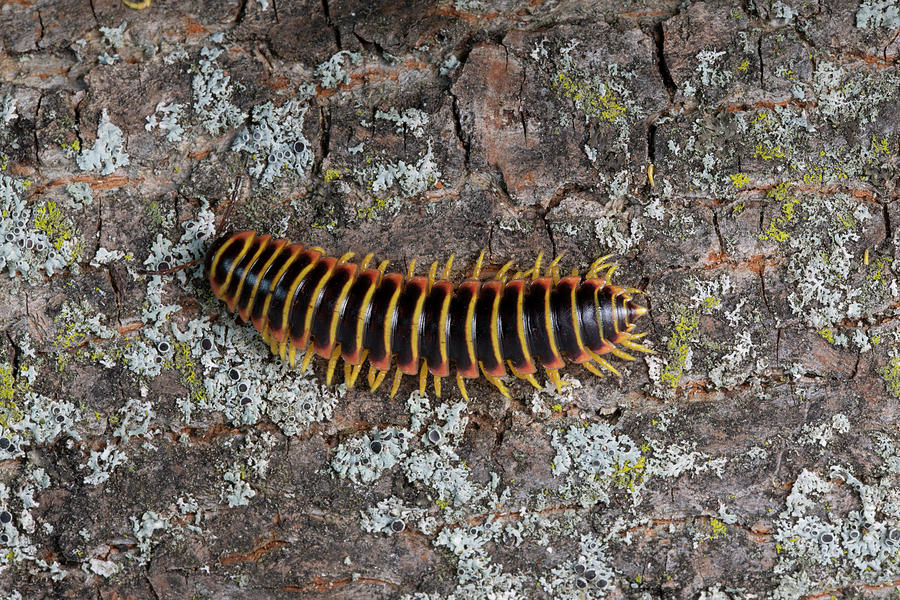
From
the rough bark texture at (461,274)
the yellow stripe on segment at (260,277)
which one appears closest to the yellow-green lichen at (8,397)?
the rough bark texture at (461,274)

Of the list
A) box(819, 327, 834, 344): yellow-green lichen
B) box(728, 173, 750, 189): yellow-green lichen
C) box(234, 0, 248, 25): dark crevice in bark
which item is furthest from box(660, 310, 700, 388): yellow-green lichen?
box(234, 0, 248, 25): dark crevice in bark

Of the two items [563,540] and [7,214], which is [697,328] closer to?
[563,540]

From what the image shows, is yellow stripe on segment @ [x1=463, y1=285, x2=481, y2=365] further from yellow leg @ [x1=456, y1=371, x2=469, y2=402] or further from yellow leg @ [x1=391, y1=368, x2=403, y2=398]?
yellow leg @ [x1=391, y1=368, x2=403, y2=398]

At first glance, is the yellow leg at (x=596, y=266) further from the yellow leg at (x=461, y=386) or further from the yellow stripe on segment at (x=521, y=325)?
the yellow leg at (x=461, y=386)

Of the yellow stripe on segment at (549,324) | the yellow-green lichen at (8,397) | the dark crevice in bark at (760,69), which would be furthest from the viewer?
the dark crevice in bark at (760,69)

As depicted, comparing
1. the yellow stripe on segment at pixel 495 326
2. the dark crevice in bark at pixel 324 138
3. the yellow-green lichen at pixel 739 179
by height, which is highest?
the dark crevice in bark at pixel 324 138

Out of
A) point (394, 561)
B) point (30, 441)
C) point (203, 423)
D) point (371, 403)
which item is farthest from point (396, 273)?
point (30, 441)
